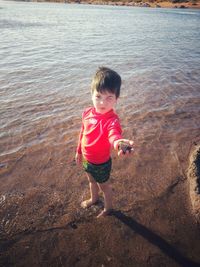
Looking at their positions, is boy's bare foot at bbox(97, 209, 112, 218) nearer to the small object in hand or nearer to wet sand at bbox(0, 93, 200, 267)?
wet sand at bbox(0, 93, 200, 267)

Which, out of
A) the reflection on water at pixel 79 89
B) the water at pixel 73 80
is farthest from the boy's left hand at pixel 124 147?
the water at pixel 73 80

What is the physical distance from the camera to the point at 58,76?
28.1 feet

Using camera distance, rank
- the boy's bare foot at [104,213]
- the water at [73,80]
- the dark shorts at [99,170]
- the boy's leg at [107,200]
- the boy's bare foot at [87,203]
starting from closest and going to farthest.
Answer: the dark shorts at [99,170] → the boy's leg at [107,200] → the boy's bare foot at [104,213] → the boy's bare foot at [87,203] → the water at [73,80]

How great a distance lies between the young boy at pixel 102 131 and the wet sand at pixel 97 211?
0.42 m

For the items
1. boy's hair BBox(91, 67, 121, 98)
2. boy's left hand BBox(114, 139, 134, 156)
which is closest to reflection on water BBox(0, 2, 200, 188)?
boy's hair BBox(91, 67, 121, 98)

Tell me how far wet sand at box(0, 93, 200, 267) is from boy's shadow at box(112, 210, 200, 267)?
0.01 meters

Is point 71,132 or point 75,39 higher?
point 75,39

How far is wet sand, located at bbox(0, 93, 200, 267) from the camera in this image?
2.83 metres

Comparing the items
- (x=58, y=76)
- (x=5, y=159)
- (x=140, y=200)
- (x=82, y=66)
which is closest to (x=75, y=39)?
(x=82, y=66)

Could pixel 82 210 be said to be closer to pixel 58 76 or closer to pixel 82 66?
pixel 58 76

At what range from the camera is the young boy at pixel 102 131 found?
8.43 ft

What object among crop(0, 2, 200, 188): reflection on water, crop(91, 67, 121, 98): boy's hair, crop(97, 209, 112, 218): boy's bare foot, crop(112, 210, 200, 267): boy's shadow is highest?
crop(91, 67, 121, 98): boy's hair

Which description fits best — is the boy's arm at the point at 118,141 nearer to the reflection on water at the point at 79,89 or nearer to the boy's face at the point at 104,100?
the boy's face at the point at 104,100

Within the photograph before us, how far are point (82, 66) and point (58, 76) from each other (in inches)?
66.0
